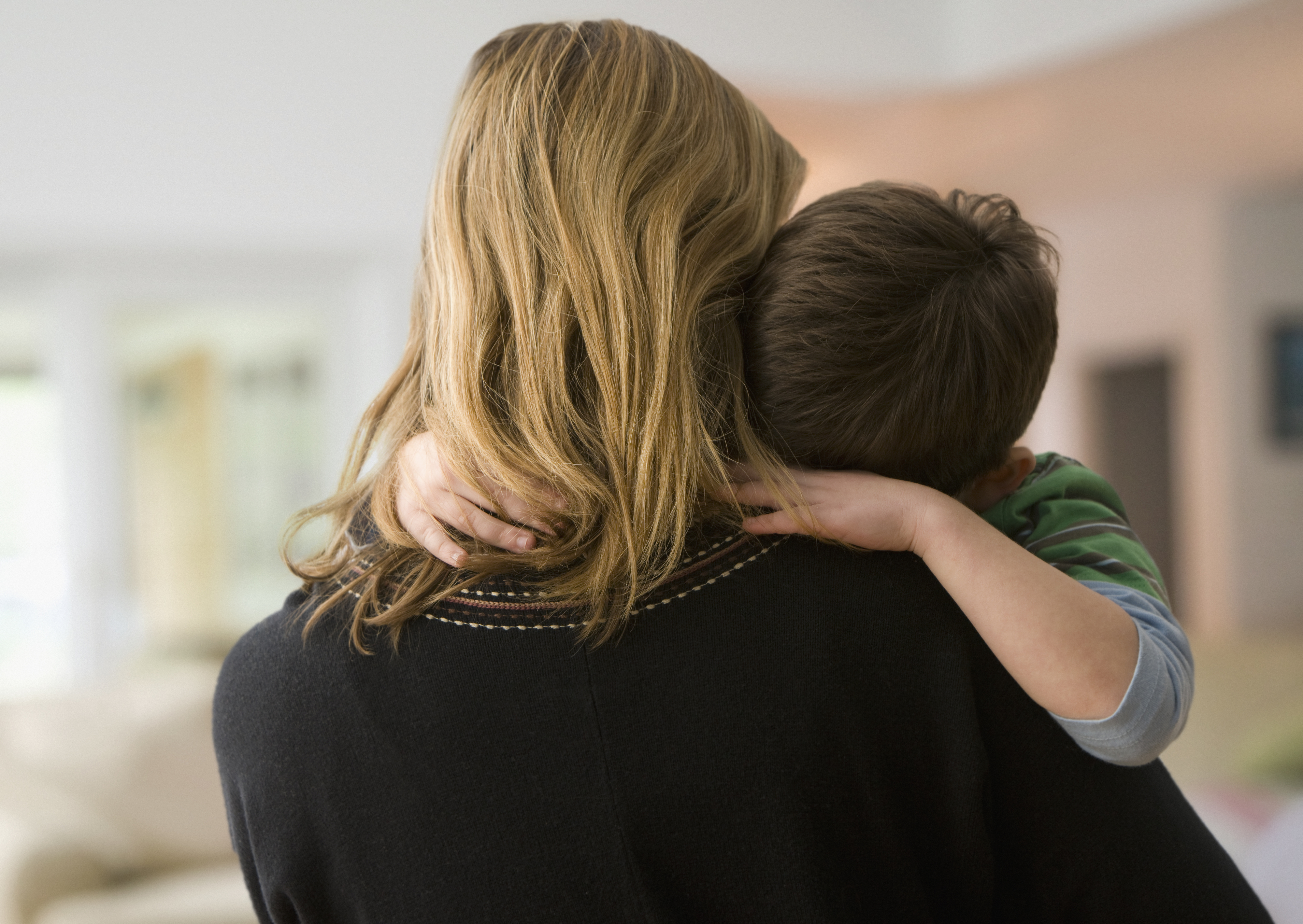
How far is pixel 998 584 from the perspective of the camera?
62 centimetres

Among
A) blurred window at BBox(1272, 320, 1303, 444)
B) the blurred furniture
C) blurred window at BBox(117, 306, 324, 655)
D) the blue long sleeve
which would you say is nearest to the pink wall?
blurred window at BBox(1272, 320, 1303, 444)

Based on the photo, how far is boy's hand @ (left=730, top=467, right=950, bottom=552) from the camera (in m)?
0.63

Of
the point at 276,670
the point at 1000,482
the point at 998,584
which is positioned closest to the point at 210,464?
the point at 276,670

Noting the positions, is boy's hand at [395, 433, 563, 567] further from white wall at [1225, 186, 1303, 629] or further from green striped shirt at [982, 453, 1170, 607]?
white wall at [1225, 186, 1303, 629]

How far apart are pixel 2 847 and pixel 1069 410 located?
23.5ft

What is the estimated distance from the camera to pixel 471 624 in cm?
64

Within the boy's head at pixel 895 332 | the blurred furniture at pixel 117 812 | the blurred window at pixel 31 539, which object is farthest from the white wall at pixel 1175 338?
the boy's head at pixel 895 332

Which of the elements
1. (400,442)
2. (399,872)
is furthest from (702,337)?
(399,872)

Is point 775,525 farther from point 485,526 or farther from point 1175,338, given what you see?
point 1175,338

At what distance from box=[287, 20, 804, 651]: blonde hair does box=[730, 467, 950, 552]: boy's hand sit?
0.07ft

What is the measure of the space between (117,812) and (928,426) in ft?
8.48

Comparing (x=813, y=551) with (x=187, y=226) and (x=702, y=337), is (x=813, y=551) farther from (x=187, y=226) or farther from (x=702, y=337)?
(x=187, y=226)

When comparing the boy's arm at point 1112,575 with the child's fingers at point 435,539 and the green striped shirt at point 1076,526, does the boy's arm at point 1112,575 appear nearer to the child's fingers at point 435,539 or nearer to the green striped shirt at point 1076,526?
the green striped shirt at point 1076,526

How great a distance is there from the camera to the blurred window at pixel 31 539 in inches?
159
